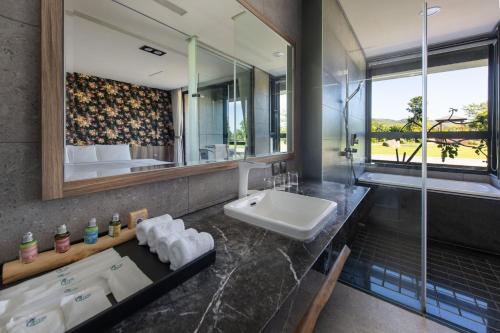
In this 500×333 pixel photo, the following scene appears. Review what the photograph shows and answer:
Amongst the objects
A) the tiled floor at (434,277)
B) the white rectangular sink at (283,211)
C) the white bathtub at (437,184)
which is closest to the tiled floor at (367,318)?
the tiled floor at (434,277)

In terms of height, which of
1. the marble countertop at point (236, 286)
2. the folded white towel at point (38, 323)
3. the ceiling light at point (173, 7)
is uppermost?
the ceiling light at point (173, 7)

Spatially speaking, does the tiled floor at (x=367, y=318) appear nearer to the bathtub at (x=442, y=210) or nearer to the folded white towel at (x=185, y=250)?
the bathtub at (x=442, y=210)

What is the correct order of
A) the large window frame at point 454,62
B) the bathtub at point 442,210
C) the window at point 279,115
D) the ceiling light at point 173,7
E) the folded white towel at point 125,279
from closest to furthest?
the folded white towel at point 125,279
the ceiling light at point 173,7
the window at point 279,115
the bathtub at point 442,210
the large window frame at point 454,62

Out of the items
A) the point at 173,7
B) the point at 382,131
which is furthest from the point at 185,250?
the point at 382,131

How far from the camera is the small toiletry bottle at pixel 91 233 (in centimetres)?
74

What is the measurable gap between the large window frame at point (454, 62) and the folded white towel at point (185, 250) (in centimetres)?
275

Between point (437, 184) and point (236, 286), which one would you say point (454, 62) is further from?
point (236, 286)

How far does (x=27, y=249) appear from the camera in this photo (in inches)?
24.4

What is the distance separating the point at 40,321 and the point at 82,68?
75 centimetres

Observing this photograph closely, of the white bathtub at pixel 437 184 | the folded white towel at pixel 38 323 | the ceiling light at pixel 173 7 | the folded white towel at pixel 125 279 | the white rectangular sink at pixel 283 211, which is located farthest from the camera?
the white bathtub at pixel 437 184

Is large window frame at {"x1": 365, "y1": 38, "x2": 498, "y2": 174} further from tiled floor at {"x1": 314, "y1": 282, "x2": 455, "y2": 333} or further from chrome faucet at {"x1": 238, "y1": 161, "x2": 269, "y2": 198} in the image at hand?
chrome faucet at {"x1": 238, "y1": 161, "x2": 269, "y2": 198}

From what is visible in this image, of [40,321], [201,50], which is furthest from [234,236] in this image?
[201,50]

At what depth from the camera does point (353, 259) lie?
2.11 metres

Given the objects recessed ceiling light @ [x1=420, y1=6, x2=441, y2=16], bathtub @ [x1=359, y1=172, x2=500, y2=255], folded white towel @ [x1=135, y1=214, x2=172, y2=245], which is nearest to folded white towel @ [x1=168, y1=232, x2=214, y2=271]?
folded white towel @ [x1=135, y1=214, x2=172, y2=245]
